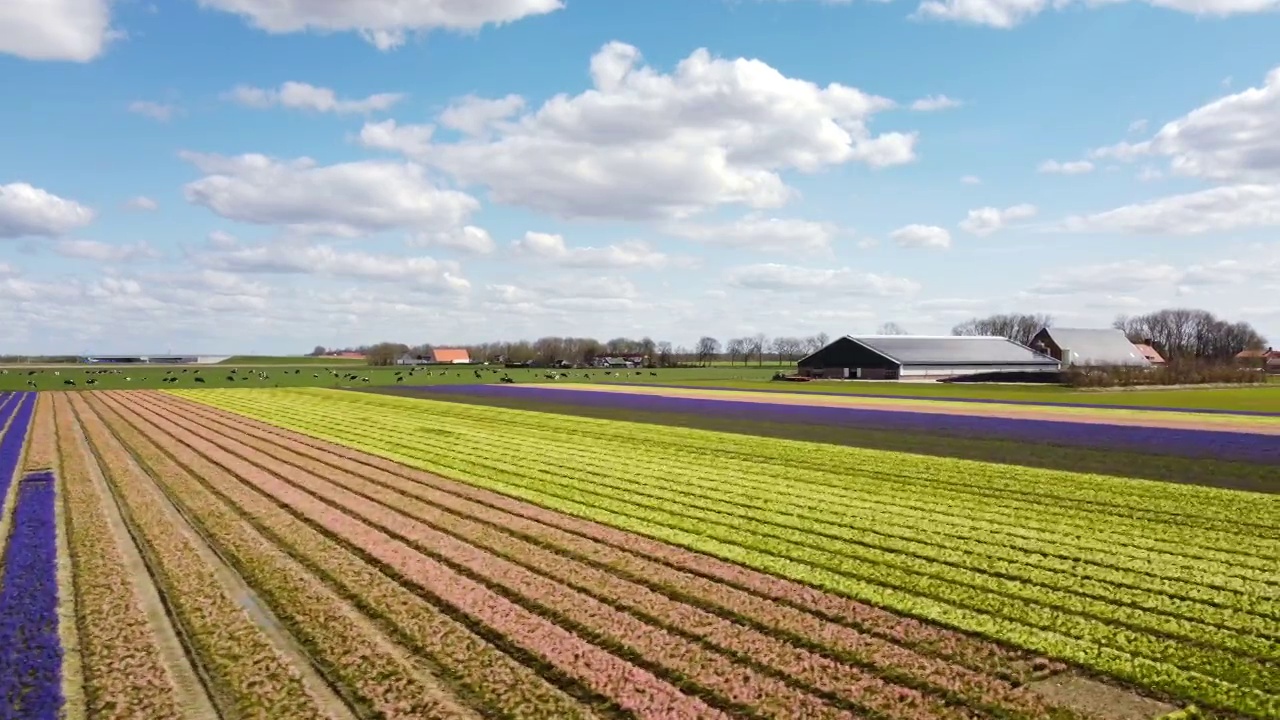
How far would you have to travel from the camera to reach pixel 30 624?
1210 cm

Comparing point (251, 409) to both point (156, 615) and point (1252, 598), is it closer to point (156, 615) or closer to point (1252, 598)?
point (156, 615)

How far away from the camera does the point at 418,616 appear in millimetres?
12266

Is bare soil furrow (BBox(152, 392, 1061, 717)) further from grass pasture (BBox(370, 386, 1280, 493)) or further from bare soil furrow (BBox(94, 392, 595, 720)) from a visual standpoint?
grass pasture (BBox(370, 386, 1280, 493))

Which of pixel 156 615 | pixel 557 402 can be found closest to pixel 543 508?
pixel 156 615

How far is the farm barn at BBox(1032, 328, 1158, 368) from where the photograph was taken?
129250 millimetres

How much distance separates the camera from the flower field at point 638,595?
31.5 ft

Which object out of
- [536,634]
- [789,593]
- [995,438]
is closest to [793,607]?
[789,593]

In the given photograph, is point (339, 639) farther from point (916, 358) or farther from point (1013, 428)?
point (916, 358)

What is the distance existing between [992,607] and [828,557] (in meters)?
3.37

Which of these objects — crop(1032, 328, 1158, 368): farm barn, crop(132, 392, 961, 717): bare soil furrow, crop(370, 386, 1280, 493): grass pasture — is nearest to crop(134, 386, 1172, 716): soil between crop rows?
crop(132, 392, 961, 717): bare soil furrow

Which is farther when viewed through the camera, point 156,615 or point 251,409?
point 251,409

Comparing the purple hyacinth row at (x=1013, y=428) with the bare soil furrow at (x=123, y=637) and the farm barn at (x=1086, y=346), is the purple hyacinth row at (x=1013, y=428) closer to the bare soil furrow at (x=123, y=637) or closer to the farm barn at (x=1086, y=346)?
the bare soil furrow at (x=123, y=637)

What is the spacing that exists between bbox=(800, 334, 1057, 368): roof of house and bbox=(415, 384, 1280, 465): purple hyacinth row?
56.5 meters

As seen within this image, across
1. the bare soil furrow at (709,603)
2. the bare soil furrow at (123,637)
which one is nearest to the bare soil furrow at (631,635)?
the bare soil furrow at (709,603)
